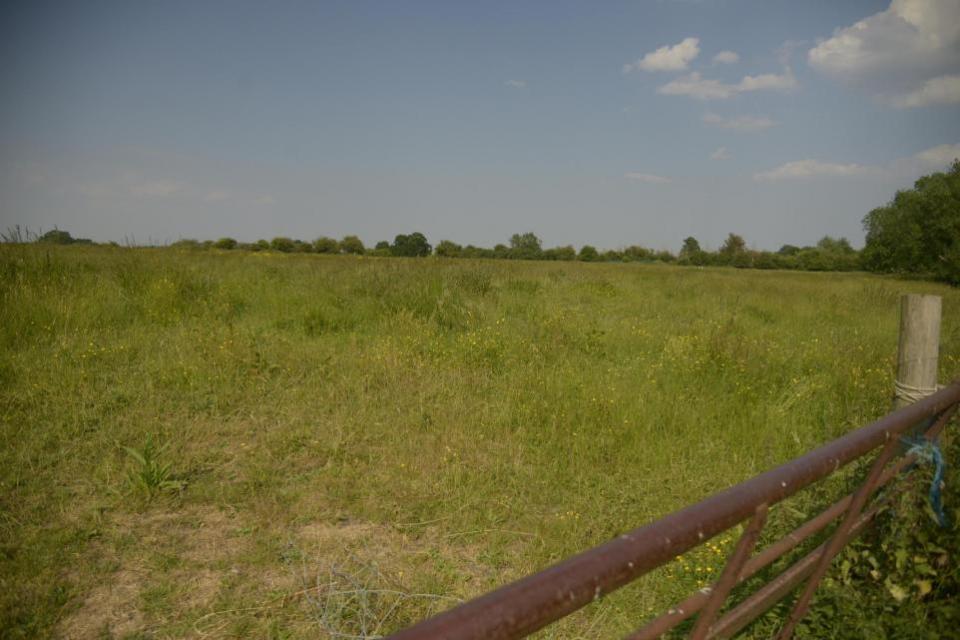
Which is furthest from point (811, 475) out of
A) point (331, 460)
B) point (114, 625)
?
point (331, 460)

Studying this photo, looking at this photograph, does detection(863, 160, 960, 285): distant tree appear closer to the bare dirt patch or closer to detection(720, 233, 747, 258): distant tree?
detection(720, 233, 747, 258): distant tree

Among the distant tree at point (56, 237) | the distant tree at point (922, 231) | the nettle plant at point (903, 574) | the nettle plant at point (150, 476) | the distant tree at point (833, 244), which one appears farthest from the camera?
the distant tree at point (833, 244)

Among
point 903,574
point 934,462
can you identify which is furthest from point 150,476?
point 934,462

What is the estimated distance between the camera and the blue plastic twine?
2064 mm

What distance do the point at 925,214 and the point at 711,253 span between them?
1925 cm

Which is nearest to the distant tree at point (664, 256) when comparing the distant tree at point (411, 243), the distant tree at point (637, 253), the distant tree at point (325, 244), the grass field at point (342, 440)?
the distant tree at point (637, 253)

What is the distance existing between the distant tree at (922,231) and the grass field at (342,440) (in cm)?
3326

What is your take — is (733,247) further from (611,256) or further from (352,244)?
(352,244)

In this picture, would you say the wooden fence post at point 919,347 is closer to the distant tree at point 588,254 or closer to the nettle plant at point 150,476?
the nettle plant at point 150,476

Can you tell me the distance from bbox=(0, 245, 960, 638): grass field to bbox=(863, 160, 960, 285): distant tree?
33.3 m

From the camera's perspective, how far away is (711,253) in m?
55.8

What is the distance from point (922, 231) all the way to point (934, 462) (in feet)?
156

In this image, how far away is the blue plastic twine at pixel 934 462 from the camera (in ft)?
6.77

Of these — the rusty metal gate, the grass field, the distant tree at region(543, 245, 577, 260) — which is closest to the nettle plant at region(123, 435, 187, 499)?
the grass field
